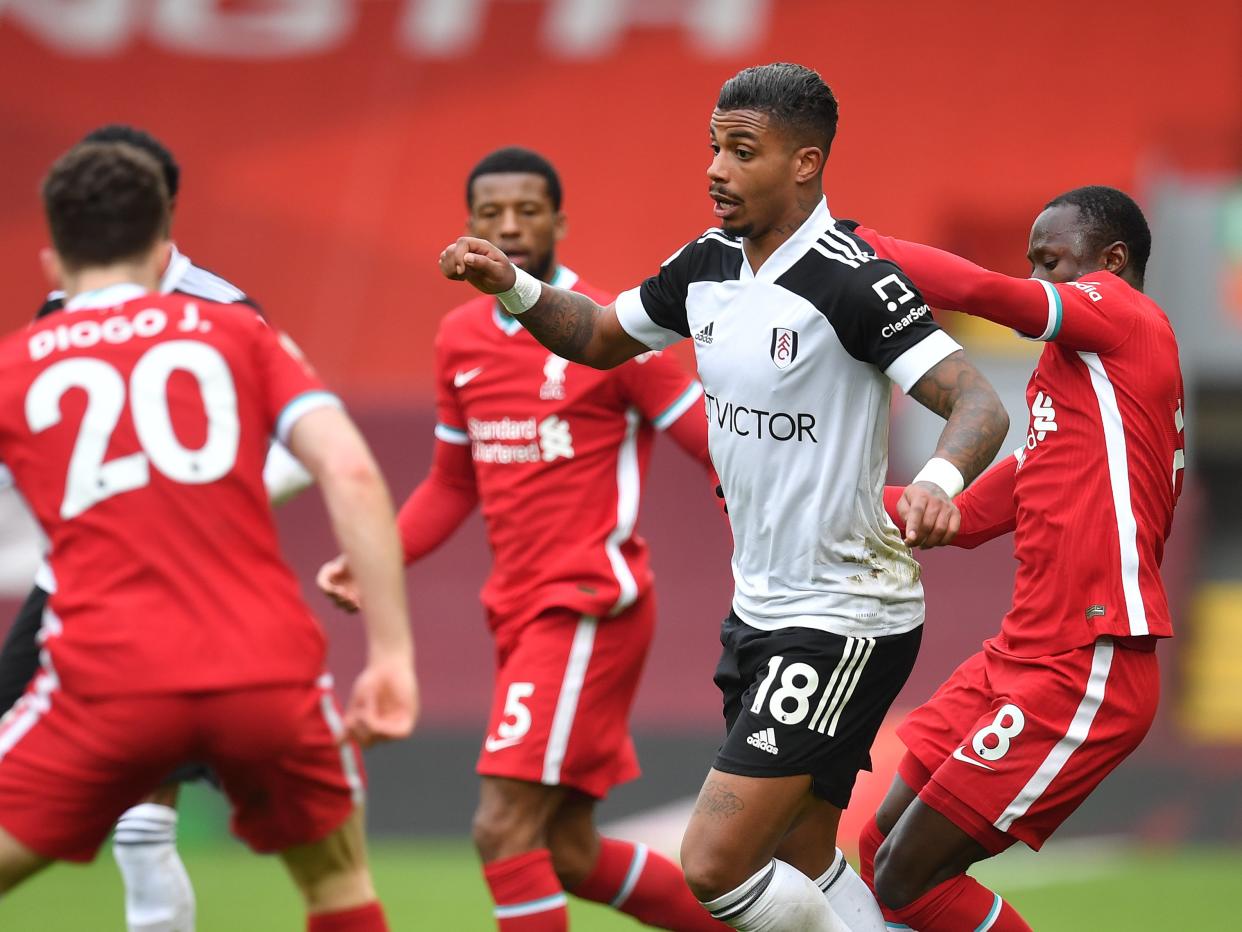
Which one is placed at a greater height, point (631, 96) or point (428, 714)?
point (631, 96)

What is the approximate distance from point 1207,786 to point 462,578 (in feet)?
14.5

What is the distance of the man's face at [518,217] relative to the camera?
5742 millimetres

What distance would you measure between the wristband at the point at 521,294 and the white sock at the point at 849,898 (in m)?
1.68

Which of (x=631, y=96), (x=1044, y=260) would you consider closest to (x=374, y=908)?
(x=1044, y=260)

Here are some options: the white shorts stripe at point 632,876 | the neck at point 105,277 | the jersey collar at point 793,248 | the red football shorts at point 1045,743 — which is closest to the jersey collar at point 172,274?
the neck at point 105,277

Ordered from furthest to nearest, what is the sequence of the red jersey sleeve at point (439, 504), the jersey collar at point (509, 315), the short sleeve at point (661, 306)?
the red jersey sleeve at point (439, 504) < the jersey collar at point (509, 315) < the short sleeve at point (661, 306)

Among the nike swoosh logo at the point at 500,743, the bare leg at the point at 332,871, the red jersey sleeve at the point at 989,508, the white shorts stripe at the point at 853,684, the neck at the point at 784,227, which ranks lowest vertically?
the nike swoosh logo at the point at 500,743

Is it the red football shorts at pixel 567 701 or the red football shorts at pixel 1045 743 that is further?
the red football shorts at pixel 567 701

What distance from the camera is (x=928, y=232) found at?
52.0 ft

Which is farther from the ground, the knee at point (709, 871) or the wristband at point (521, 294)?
the wristband at point (521, 294)

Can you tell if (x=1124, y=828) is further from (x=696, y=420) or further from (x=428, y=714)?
(x=696, y=420)

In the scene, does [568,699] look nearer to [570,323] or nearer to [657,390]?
[657,390]

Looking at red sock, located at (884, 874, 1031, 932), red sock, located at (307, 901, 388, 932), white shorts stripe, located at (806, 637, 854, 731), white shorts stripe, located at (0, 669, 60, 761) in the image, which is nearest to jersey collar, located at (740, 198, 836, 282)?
white shorts stripe, located at (806, 637, 854, 731)

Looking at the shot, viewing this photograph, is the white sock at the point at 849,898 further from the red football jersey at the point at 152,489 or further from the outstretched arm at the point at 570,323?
the red football jersey at the point at 152,489
